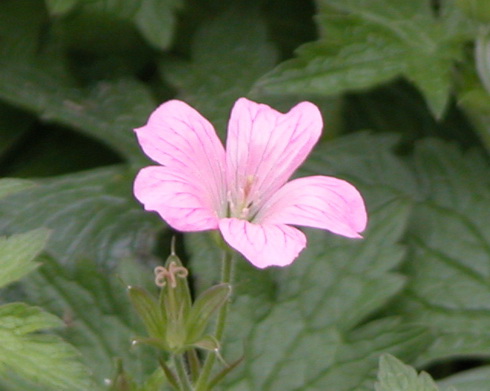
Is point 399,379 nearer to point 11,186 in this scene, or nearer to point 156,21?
point 11,186

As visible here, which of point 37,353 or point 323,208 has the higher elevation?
point 323,208

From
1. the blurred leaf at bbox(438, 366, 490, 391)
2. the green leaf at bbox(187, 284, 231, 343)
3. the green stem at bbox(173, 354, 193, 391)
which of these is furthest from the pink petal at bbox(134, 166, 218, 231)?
the blurred leaf at bbox(438, 366, 490, 391)

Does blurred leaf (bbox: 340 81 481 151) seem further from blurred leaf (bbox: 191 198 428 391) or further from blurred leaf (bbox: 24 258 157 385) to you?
blurred leaf (bbox: 24 258 157 385)

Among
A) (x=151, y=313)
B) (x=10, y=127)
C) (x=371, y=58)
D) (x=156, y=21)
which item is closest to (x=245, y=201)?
(x=151, y=313)

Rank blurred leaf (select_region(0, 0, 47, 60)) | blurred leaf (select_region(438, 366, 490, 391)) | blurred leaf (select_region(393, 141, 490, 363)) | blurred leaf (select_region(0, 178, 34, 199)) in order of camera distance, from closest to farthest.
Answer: blurred leaf (select_region(0, 178, 34, 199))
blurred leaf (select_region(438, 366, 490, 391))
blurred leaf (select_region(393, 141, 490, 363))
blurred leaf (select_region(0, 0, 47, 60))

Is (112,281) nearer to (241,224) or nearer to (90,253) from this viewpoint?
(90,253)
